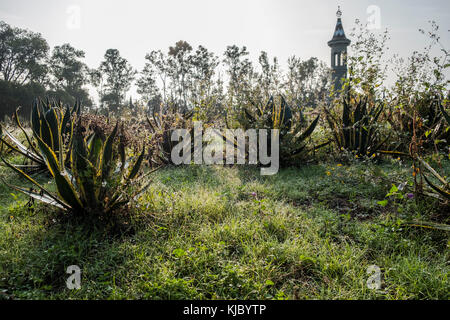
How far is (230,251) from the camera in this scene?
194 cm

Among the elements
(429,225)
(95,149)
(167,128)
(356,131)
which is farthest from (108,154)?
(356,131)

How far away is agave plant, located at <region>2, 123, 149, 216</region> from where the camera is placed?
6.74 feet

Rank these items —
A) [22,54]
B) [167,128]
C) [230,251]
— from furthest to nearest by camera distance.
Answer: [22,54], [167,128], [230,251]

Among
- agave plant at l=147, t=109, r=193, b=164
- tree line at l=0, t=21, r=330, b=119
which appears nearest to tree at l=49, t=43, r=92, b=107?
tree line at l=0, t=21, r=330, b=119

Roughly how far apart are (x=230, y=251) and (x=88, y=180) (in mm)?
1184

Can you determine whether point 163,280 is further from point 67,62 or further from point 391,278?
point 67,62

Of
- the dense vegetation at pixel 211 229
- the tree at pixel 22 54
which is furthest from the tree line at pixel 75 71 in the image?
the dense vegetation at pixel 211 229

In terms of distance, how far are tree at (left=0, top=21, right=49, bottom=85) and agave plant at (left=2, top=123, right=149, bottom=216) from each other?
2416cm

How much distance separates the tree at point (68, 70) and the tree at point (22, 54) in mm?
1514

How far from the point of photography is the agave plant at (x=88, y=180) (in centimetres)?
205

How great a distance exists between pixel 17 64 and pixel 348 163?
26003 millimetres

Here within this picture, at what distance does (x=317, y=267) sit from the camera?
1732 mm

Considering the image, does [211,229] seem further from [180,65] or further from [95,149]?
[180,65]

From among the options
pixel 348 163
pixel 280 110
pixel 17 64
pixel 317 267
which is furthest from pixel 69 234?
pixel 17 64
